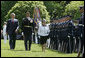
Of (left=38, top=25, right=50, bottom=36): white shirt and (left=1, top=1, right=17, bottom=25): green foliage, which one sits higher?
(left=38, top=25, right=50, bottom=36): white shirt

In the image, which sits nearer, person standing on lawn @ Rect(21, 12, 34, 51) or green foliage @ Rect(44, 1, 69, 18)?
person standing on lawn @ Rect(21, 12, 34, 51)

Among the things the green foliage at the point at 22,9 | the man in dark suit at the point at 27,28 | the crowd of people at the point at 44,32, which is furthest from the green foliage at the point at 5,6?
the man in dark suit at the point at 27,28

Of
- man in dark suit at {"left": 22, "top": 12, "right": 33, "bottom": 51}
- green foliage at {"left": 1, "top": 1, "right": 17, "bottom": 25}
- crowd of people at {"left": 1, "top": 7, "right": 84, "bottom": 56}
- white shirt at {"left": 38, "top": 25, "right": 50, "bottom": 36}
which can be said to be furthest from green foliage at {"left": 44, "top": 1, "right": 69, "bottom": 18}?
man in dark suit at {"left": 22, "top": 12, "right": 33, "bottom": 51}

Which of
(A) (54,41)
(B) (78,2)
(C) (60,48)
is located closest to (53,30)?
(A) (54,41)

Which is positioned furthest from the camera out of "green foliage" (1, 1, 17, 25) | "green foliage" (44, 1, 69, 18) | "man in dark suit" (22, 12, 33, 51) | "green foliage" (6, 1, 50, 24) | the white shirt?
"green foliage" (44, 1, 69, 18)

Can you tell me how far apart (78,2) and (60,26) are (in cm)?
3132

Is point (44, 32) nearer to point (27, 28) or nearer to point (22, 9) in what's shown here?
point (27, 28)

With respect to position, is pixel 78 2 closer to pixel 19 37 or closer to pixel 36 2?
pixel 36 2

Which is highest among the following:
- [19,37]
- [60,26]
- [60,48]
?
[60,26]

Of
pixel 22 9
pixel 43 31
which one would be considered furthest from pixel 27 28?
pixel 22 9

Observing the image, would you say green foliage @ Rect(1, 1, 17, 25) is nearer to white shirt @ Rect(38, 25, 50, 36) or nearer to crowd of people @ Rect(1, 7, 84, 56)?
crowd of people @ Rect(1, 7, 84, 56)

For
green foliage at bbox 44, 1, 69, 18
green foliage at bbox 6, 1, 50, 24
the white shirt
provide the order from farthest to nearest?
1. green foliage at bbox 44, 1, 69, 18
2. green foliage at bbox 6, 1, 50, 24
3. the white shirt

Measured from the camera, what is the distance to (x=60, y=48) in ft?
60.5

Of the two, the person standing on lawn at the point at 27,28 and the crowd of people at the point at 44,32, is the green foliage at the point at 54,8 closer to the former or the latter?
the crowd of people at the point at 44,32
